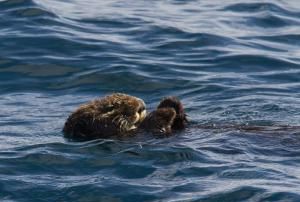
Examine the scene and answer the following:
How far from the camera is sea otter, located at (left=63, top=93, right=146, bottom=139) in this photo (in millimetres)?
8578

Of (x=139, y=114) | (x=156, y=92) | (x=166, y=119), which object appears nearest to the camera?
(x=166, y=119)

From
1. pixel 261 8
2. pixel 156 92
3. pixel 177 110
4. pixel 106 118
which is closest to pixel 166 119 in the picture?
pixel 177 110

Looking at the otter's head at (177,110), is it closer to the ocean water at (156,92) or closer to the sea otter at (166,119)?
the sea otter at (166,119)

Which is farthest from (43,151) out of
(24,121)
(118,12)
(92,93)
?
(118,12)

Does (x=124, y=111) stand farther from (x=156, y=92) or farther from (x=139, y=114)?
(x=156, y=92)

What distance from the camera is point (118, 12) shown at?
16.2 m

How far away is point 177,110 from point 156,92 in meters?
2.52

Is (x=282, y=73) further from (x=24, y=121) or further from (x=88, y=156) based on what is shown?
(x=88, y=156)

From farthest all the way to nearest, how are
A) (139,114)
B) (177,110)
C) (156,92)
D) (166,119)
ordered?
(156,92), (139,114), (177,110), (166,119)

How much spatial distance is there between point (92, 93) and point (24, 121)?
1.70 m

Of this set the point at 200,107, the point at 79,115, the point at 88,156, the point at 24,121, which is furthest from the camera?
the point at 200,107

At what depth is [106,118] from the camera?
8.67 metres

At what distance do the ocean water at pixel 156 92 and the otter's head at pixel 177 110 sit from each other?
0.50 feet

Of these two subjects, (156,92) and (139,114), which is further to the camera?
(156,92)
